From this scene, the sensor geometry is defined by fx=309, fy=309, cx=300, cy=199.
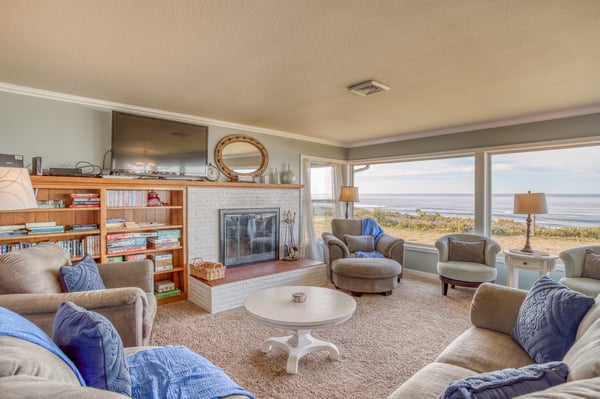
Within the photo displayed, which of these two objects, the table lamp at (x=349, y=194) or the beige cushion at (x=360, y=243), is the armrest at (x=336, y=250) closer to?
the beige cushion at (x=360, y=243)

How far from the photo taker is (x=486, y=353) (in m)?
1.62

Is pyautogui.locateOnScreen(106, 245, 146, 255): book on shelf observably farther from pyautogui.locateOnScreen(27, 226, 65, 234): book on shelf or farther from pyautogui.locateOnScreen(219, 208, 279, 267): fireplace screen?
pyautogui.locateOnScreen(219, 208, 279, 267): fireplace screen

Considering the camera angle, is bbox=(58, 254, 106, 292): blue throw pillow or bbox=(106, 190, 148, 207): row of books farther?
bbox=(106, 190, 148, 207): row of books

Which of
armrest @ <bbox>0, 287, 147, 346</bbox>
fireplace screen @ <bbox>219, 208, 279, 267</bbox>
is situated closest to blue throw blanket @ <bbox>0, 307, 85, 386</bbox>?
armrest @ <bbox>0, 287, 147, 346</bbox>

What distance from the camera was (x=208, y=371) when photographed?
4.65 feet

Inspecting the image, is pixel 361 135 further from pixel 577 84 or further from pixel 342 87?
pixel 577 84

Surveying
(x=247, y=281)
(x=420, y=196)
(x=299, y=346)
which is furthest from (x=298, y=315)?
(x=420, y=196)

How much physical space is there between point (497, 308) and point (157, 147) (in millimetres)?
3647

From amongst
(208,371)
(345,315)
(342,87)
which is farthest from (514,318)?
(342,87)

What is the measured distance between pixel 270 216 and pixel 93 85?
272cm

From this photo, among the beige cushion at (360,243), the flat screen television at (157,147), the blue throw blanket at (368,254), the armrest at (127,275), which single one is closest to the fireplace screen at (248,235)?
the flat screen television at (157,147)

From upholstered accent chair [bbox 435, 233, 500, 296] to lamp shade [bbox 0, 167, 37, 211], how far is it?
162 inches

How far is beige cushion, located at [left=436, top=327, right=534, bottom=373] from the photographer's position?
1520mm

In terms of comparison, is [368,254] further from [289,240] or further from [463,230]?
[463,230]
